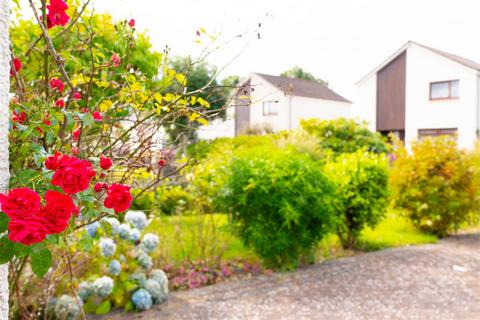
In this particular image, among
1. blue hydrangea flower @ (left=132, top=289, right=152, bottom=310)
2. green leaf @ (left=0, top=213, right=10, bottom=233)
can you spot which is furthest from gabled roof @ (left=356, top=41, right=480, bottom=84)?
green leaf @ (left=0, top=213, right=10, bottom=233)

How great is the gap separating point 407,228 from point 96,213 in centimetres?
768

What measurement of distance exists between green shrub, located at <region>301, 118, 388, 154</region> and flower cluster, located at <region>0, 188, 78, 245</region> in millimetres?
10301

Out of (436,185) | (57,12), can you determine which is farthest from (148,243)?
(436,185)

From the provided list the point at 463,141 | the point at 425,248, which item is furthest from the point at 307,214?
the point at 463,141

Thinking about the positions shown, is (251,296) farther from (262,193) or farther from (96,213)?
(96,213)

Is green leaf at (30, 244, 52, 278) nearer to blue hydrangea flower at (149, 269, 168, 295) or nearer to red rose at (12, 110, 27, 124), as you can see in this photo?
red rose at (12, 110, 27, 124)

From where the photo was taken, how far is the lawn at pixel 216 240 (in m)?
5.35

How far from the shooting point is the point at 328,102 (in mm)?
26203

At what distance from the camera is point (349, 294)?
177 inches

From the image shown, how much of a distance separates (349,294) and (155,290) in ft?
6.08

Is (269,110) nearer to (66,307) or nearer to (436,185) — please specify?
(436,185)

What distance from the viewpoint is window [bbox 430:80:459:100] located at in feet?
62.8

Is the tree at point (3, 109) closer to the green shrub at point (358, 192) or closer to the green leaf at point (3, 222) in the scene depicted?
the green leaf at point (3, 222)

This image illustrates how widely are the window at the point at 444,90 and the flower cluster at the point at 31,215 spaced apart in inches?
796
